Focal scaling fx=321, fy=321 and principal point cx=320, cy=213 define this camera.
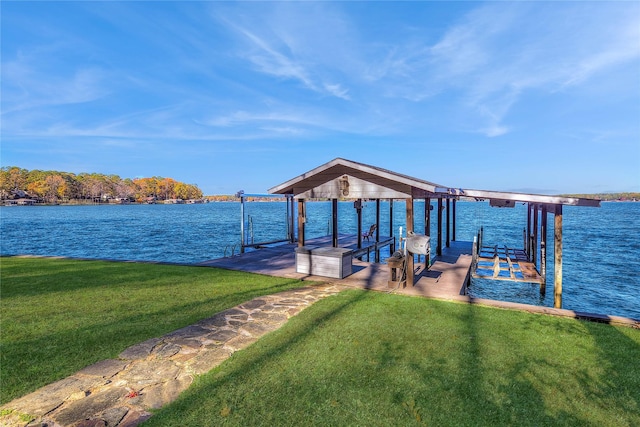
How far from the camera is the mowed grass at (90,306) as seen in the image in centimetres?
517

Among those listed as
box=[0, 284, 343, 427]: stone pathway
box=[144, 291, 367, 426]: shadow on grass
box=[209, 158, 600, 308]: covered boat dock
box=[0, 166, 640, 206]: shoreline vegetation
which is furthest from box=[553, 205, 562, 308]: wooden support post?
box=[0, 166, 640, 206]: shoreline vegetation

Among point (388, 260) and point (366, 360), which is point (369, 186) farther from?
point (366, 360)

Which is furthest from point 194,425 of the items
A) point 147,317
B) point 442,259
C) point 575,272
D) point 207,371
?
point 575,272

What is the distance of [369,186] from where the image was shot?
1053 centimetres

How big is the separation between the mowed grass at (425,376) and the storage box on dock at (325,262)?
→ 3.83m

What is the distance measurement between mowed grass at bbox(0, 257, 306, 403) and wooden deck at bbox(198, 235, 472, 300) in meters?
1.17

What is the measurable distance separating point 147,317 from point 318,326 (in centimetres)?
384

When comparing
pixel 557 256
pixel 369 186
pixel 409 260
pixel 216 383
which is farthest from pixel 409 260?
pixel 216 383

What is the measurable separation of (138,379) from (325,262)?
708 centimetres

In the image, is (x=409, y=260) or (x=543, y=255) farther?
(x=543, y=255)

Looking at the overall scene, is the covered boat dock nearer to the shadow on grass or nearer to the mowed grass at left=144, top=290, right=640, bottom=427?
the mowed grass at left=144, top=290, right=640, bottom=427

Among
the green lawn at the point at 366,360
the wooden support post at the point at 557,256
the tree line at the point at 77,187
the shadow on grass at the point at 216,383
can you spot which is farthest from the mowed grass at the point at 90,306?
the tree line at the point at 77,187

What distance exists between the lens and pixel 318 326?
6.64 metres

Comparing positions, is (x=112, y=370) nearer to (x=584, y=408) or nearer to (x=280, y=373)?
(x=280, y=373)
